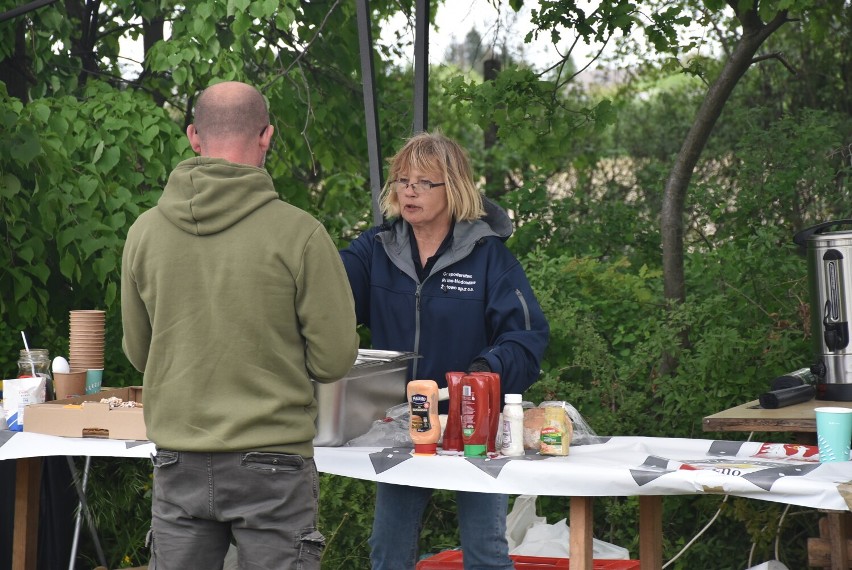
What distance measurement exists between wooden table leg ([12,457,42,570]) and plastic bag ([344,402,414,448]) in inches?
55.9

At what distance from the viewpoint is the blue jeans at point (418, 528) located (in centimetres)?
285

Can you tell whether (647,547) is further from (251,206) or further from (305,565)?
(251,206)

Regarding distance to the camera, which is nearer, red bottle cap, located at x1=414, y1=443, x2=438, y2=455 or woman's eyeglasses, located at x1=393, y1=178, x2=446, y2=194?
red bottle cap, located at x1=414, y1=443, x2=438, y2=455

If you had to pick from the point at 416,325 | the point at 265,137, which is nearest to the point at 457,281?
the point at 416,325

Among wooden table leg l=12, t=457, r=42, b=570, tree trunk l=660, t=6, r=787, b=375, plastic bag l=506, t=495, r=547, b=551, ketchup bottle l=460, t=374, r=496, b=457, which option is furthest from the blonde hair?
tree trunk l=660, t=6, r=787, b=375

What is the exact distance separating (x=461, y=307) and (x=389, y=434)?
40 centimetres

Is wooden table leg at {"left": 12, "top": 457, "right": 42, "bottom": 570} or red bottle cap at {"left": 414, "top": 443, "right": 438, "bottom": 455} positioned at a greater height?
red bottle cap at {"left": 414, "top": 443, "right": 438, "bottom": 455}

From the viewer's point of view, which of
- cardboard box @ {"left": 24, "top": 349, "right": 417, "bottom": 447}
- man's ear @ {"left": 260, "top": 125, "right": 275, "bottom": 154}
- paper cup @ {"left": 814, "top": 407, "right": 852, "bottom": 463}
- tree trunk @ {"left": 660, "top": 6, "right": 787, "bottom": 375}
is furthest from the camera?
tree trunk @ {"left": 660, "top": 6, "right": 787, "bottom": 375}

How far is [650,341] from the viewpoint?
471 centimetres

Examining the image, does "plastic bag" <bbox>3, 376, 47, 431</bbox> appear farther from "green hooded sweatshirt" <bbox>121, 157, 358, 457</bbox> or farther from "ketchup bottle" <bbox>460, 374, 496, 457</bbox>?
"ketchup bottle" <bbox>460, 374, 496, 457</bbox>

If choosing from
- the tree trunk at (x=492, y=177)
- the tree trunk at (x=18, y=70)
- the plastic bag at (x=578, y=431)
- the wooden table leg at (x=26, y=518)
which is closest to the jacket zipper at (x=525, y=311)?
the plastic bag at (x=578, y=431)

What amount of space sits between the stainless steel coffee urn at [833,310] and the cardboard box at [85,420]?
2145mm

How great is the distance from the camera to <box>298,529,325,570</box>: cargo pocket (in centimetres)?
224

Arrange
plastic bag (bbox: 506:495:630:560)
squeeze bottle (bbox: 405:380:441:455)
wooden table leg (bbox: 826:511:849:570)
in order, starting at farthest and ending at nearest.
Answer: plastic bag (bbox: 506:495:630:560), wooden table leg (bbox: 826:511:849:570), squeeze bottle (bbox: 405:380:441:455)
